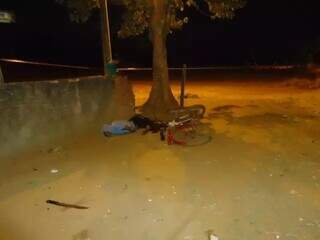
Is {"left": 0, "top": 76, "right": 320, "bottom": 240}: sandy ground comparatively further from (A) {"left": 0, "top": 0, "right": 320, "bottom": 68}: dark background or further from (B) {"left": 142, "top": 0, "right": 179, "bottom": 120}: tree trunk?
(A) {"left": 0, "top": 0, "right": 320, "bottom": 68}: dark background

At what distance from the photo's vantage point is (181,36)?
1132 inches

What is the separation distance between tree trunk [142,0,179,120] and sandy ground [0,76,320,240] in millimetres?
1482

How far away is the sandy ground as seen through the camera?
190 inches

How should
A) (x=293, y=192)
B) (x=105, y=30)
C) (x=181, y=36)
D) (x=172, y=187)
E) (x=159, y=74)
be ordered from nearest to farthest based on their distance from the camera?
(x=293, y=192) < (x=172, y=187) < (x=105, y=30) < (x=159, y=74) < (x=181, y=36)

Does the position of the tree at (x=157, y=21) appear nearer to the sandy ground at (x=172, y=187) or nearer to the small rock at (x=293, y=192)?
the sandy ground at (x=172, y=187)

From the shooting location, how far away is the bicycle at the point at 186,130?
26.4 feet

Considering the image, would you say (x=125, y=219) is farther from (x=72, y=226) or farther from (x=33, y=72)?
(x=33, y=72)

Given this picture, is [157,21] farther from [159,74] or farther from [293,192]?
[293,192]

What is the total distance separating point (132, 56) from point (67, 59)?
450cm

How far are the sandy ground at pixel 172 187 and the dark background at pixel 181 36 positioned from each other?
1749cm

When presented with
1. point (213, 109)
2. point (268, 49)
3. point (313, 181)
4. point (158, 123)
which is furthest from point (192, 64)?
point (313, 181)

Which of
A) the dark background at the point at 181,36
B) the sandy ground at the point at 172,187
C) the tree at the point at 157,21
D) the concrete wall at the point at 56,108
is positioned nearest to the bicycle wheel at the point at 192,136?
the sandy ground at the point at 172,187

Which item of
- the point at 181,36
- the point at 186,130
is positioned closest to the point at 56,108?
the point at 186,130

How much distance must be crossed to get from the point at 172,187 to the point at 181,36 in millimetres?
23839
